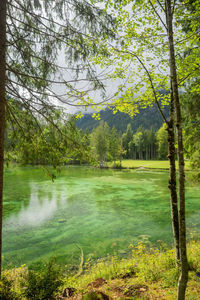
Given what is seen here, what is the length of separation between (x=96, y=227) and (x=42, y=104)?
23.4 feet

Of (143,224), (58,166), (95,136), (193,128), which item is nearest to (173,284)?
(58,166)

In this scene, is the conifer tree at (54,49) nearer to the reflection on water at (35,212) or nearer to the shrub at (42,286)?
the shrub at (42,286)

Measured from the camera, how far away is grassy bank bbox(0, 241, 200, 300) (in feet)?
9.41

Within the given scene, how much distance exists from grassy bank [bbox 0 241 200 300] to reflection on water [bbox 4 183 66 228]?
5.34 meters

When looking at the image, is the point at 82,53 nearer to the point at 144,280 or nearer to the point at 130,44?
the point at 130,44

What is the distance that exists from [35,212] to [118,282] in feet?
28.4

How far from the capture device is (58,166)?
4.14 m

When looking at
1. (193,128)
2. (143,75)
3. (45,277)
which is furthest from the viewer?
(193,128)

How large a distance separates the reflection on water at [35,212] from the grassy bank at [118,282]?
5.34 metres

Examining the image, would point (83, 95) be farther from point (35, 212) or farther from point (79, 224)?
point (35, 212)

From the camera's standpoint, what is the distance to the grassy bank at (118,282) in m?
2.87

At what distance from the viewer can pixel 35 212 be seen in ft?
37.1

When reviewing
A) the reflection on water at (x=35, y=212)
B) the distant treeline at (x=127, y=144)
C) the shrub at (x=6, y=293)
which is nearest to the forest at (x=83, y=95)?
the shrub at (x=6, y=293)

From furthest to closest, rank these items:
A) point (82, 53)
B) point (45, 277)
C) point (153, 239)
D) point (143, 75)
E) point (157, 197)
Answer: point (157, 197)
point (153, 239)
point (143, 75)
point (82, 53)
point (45, 277)
